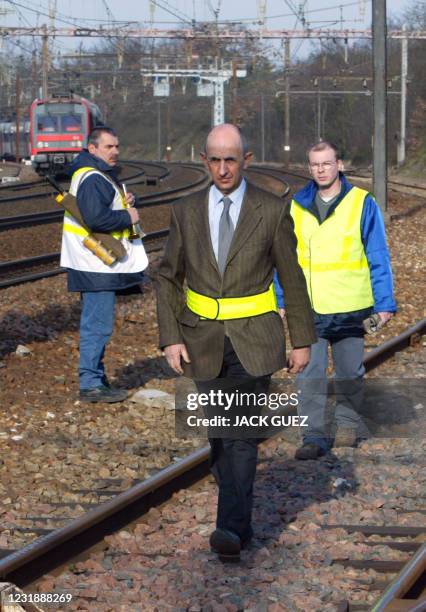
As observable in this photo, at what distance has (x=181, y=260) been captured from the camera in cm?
544

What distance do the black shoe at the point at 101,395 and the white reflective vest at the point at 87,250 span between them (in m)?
0.88

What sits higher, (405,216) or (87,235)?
(87,235)

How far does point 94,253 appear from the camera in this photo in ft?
29.2

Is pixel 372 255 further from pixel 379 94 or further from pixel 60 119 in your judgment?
pixel 60 119

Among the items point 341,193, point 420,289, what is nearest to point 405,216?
point 420,289

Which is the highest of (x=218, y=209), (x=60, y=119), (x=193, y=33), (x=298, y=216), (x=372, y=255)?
(x=193, y=33)

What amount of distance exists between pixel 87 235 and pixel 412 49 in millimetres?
78248

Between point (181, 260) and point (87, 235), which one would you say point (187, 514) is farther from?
point (87, 235)

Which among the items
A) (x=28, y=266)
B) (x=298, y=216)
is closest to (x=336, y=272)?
(x=298, y=216)

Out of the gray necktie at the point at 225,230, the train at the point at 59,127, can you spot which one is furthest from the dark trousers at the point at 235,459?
the train at the point at 59,127

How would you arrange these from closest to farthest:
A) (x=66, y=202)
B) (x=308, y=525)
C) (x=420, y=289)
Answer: (x=308, y=525) < (x=66, y=202) < (x=420, y=289)

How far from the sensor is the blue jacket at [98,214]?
8805 millimetres

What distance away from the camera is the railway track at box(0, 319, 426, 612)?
193 inches

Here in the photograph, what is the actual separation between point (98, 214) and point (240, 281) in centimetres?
366
